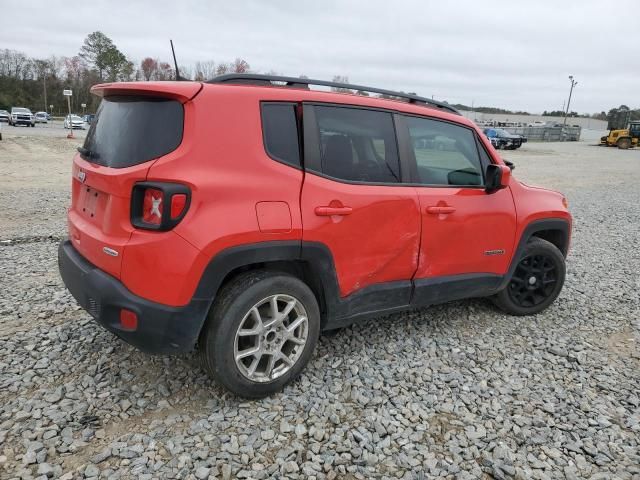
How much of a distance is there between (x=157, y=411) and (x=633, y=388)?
10.3 feet

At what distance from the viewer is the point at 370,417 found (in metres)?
2.71

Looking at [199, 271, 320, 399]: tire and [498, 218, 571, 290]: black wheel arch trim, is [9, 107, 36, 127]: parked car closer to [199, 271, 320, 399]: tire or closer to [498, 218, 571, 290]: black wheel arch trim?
[199, 271, 320, 399]: tire

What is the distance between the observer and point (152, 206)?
238 cm

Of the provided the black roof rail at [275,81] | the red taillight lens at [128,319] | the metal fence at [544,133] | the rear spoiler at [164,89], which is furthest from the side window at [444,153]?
the metal fence at [544,133]

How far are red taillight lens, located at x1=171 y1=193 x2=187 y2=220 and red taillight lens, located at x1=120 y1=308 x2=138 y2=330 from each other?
56 cm

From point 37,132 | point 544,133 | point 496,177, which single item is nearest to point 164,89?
point 496,177

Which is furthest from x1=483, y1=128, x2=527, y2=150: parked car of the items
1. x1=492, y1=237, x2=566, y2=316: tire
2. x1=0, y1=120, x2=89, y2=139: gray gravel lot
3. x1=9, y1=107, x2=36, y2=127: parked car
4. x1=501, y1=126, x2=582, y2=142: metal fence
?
x1=9, y1=107, x2=36, y2=127: parked car

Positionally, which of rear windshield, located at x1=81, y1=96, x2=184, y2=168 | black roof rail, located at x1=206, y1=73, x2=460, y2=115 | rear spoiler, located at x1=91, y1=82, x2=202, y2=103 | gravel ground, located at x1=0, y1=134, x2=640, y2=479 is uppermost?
black roof rail, located at x1=206, y1=73, x2=460, y2=115

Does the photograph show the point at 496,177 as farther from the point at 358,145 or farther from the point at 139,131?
the point at 139,131

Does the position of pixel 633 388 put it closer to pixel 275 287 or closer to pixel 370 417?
pixel 370 417

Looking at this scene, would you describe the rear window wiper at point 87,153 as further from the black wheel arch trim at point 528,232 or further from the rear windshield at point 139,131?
the black wheel arch trim at point 528,232

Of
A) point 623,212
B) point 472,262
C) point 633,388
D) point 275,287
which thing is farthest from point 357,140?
point 623,212

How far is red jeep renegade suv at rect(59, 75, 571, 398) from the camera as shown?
240cm

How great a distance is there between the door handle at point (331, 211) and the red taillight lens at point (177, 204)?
77 centimetres
